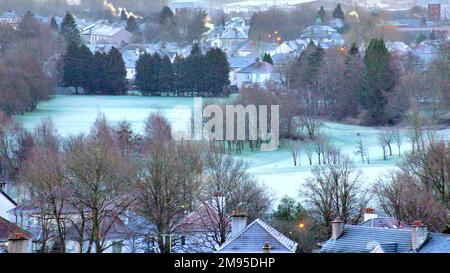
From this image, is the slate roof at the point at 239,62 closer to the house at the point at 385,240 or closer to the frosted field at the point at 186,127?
the frosted field at the point at 186,127

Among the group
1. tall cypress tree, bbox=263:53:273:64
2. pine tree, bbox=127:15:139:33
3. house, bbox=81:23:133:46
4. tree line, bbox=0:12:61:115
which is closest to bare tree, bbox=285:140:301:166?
tree line, bbox=0:12:61:115

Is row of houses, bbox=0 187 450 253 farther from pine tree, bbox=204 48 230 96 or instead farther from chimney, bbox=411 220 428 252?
pine tree, bbox=204 48 230 96

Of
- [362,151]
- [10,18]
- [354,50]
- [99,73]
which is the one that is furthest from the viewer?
[10,18]

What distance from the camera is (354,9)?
13.1 m

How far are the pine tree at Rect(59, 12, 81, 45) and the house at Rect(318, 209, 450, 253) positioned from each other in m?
8.64

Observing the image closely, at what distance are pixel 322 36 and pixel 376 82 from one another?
306cm

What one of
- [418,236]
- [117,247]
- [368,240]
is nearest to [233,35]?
[117,247]

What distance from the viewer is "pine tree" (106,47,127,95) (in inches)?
410

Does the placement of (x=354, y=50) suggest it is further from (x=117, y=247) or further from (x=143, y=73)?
(x=117, y=247)

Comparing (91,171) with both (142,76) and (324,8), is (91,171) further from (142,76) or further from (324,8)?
(324,8)

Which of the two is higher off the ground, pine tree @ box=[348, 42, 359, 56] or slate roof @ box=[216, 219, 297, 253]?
pine tree @ box=[348, 42, 359, 56]

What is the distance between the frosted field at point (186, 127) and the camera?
698cm

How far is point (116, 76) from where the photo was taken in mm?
10562
